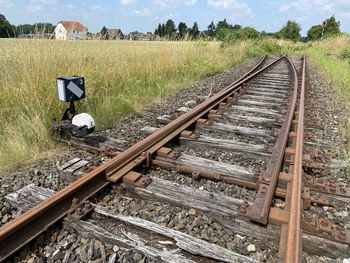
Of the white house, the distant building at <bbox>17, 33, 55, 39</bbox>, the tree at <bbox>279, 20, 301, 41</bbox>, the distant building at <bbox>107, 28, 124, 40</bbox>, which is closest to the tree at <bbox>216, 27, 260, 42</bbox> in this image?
the distant building at <bbox>107, 28, 124, 40</bbox>

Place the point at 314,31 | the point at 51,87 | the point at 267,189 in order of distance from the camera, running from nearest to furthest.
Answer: the point at 267,189 < the point at 51,87 < the point at 314,31

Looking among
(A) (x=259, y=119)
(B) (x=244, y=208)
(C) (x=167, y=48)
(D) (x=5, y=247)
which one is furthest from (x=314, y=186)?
(C) (x=167, y=48)

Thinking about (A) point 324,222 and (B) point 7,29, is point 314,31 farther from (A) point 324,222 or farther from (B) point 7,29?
(A) point 324,222

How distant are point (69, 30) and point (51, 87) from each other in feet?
5.52

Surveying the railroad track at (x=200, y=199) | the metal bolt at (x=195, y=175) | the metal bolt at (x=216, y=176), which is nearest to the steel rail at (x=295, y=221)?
the railroad track at (x=200, y=199)

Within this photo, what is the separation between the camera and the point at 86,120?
2947mm

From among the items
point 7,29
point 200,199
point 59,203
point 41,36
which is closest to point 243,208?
point 200,199

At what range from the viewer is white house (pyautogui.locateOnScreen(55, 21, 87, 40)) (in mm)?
4659

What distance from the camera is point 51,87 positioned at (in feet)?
12.2

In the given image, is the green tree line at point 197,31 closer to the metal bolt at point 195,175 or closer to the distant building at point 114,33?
the distant building at point 114,33

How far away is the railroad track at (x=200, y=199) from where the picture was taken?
1.61 m

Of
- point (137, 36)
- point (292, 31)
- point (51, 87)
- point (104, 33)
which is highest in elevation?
point (292, 31)

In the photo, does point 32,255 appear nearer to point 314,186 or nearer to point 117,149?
point 117,149

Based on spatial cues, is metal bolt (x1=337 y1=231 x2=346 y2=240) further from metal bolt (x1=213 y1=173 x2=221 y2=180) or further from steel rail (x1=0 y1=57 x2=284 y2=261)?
steel rail (x1=0 y1=57 x2=284 y2=261)
